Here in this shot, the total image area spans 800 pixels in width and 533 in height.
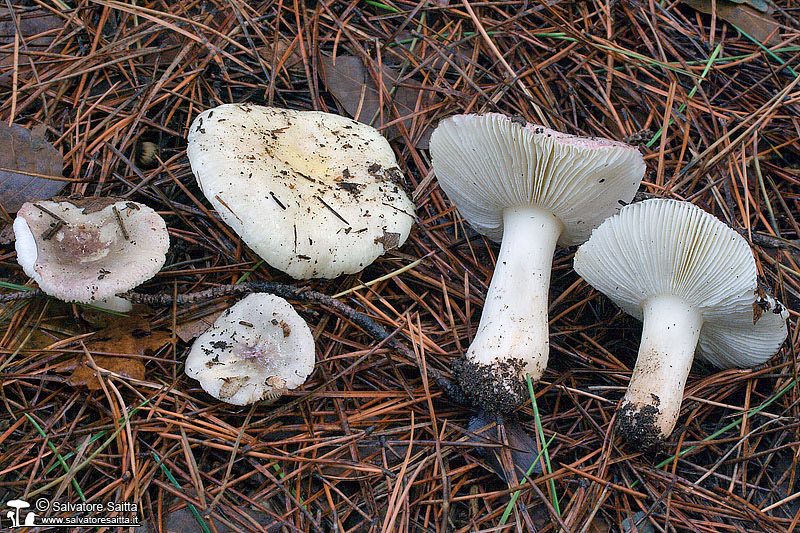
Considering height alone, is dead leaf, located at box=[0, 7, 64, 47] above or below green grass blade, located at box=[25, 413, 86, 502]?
above

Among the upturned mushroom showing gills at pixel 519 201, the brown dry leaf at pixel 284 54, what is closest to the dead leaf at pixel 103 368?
the upturned mushroom showing gills at pixel 519 201

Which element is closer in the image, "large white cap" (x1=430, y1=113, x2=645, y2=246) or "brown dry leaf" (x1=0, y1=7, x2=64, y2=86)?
"large white cap" (x1=430, y1=113, x2=645, y2=246)

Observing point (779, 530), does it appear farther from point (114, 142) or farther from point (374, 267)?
point (114, 142)

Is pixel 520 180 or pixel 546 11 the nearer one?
pixel 520 180

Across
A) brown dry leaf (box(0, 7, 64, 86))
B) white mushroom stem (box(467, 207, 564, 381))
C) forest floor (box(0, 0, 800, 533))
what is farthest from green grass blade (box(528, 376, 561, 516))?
brown dry leaf (box(0, 7, 64, 86))

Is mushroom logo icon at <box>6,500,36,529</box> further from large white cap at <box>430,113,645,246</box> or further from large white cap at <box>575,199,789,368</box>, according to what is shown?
large white cap at <box>575,199,789,368</box>

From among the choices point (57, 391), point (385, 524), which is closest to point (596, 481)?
point (385, 524)
